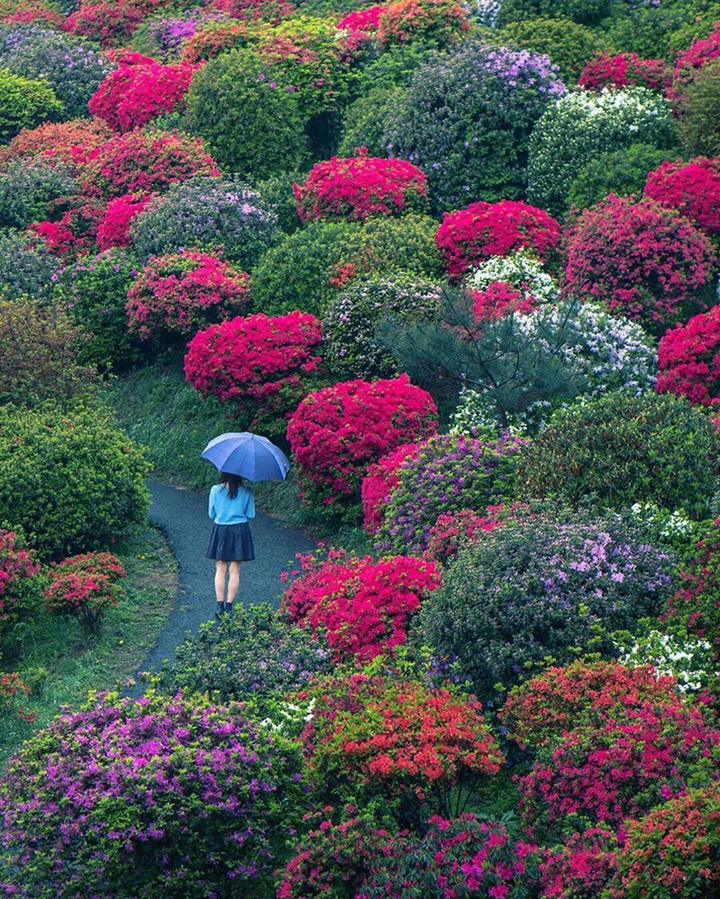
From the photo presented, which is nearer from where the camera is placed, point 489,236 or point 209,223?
point 489,236

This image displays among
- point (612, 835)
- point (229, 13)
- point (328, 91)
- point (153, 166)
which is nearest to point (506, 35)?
point (328, 91)

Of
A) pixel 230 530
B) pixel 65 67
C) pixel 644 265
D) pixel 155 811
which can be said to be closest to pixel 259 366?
pixel 230 530

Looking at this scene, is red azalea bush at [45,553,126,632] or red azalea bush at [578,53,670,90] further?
red azalea bush at [578,53,670,90]

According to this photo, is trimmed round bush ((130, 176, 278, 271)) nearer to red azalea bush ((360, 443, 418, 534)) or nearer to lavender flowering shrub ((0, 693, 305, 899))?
red azalea bush ((360, 443, 418, 534))

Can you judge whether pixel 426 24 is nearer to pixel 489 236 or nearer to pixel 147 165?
pixel 147 165

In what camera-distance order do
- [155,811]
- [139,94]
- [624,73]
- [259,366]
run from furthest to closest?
1. [139,94]
2. [624,73]
3. [259,366]
4. [155,811]

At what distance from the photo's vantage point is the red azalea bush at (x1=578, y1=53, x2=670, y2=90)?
24469 mm

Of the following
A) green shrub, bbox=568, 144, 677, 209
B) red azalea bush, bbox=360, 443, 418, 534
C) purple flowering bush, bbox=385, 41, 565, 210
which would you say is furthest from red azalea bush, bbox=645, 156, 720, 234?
red azalea bush, bbox=360, 443, 418, 534

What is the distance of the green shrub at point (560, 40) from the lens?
83.7ft

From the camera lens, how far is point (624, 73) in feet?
80.5

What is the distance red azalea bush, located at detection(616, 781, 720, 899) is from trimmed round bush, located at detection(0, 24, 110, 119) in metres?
27.0

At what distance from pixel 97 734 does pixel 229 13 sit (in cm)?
2825

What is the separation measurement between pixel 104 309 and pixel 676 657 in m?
14.1

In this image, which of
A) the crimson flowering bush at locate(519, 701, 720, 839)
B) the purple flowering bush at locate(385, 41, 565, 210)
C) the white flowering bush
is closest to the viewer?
the crimson flowering bush at locate(519, 701, 720, 839)
